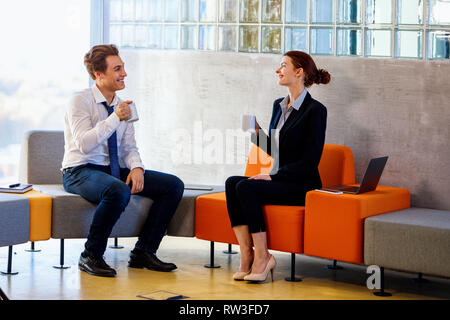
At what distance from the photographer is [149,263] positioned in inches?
157

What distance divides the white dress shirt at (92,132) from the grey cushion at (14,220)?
16.3 inches

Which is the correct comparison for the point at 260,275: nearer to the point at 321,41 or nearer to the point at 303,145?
the point at 303,145

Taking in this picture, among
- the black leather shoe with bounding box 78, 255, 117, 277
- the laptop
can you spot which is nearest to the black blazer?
the laptop

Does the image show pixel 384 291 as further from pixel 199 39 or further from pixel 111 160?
Result: pixel 199 39

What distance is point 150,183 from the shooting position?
4086 millimetres

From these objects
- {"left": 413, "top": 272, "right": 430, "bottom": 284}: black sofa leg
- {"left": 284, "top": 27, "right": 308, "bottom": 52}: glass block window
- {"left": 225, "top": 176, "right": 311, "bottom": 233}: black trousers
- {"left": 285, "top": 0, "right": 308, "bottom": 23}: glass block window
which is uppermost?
{"left": 285, "top": 0, "right": 308, "bottom": 23}: glass block window

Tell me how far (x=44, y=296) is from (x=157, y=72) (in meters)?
2.32

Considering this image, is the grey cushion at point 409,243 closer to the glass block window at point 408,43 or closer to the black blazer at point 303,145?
the black blazer at point 303,145

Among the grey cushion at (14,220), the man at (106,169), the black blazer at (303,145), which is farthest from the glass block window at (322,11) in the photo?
the grey cushion at (14,220)

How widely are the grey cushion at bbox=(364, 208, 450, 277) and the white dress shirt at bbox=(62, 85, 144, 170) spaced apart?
4.85 feet

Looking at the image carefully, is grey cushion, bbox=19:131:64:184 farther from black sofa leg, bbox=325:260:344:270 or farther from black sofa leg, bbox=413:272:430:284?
black sofa leg, bbox=413:272:430:284

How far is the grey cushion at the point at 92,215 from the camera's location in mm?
3898

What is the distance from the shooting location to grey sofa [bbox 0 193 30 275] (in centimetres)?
365

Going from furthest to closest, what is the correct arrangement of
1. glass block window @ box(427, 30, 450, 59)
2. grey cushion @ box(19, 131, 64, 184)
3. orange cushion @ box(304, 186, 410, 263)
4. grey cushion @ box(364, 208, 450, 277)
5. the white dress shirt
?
grey cushion @ box(19, 131, 64, 184) < glass block window @ box(427, 30, 450, 59) < the white dress shirt < orange cushion @ box(304, 186, 410, 263) < grey cushion @ box(364, 208, 450, 277)
